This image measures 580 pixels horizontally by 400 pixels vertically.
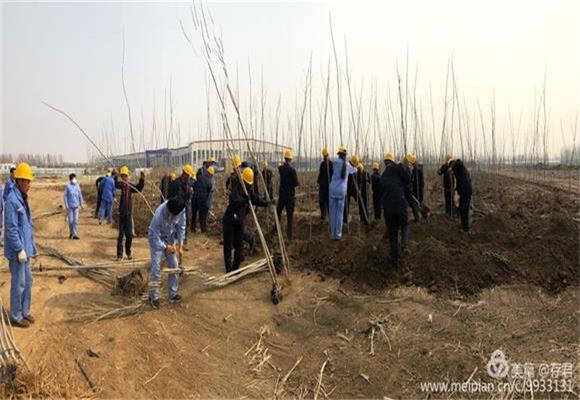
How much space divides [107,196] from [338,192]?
637 centimetres

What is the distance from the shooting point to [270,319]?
5195 mm

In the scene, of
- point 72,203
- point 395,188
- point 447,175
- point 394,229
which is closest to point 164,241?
point 394,229

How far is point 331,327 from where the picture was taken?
4898 mm

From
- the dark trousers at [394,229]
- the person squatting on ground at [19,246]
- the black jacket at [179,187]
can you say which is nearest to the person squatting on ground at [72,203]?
the black jacket at [179,187]

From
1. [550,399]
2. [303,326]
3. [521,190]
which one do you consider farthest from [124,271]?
[521,190]

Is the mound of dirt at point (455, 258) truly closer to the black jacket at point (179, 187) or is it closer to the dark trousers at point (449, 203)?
the dark trousers at point (449, 203)

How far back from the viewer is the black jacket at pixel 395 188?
5.75 metres

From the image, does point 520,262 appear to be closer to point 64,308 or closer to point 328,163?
point 328,163

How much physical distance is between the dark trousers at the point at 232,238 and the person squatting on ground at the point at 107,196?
555cm

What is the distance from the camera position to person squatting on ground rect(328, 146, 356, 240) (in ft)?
23.5

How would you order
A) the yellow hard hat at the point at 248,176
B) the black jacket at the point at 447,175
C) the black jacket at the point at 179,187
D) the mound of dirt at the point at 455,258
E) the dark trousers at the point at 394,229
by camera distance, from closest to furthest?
the mound of dirt at the point at 455,258 → the dark trousers at the point at 394,229 → the yellow hard hat at the point at 248,176 → the black jacket at the point at 179,187 → the black jacket at the point at 447,175

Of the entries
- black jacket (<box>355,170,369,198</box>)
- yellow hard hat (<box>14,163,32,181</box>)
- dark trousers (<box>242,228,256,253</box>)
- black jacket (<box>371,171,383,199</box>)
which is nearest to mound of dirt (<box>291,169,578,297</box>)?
dark trousers (<box>242,228,256,253</box>)

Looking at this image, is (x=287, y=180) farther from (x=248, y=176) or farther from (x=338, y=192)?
(x=248, y=176)

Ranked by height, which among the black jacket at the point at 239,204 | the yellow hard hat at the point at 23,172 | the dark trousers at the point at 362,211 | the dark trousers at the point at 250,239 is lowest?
the dark trousers at the point at 250,239
